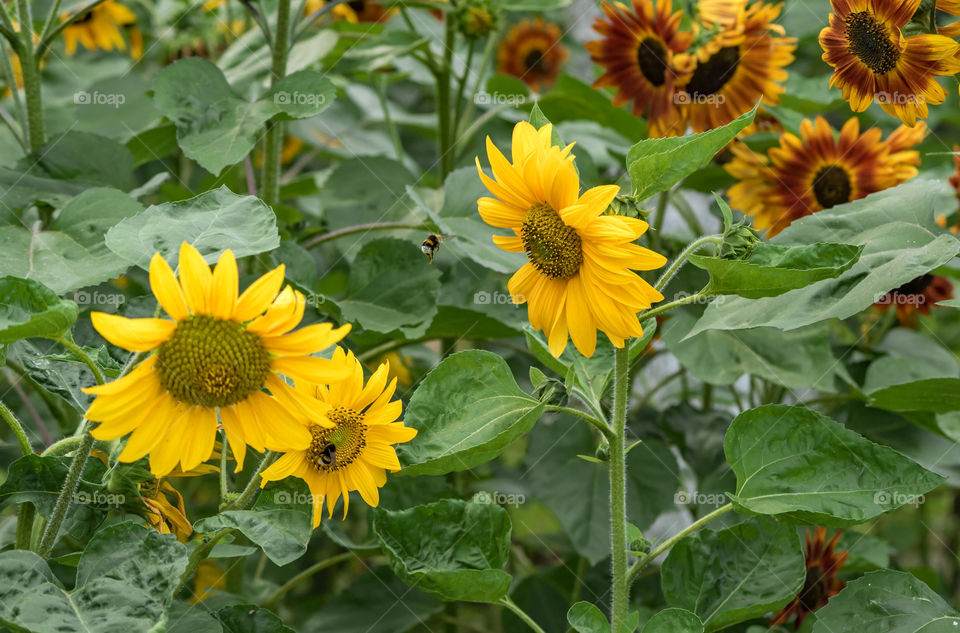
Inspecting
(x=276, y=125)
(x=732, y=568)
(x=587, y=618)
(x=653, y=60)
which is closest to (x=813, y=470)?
(x=732, y=568)

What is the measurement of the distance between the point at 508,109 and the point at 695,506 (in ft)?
2.16

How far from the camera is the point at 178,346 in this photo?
627mm

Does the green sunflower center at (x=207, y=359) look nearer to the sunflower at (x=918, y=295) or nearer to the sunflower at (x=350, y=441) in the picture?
the sunflower at (x=350, y=441)

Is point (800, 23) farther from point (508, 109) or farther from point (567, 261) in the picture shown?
point (567, 261)

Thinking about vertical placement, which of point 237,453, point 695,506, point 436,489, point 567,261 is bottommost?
point 695,506

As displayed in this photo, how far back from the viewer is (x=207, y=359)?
24.7 inches

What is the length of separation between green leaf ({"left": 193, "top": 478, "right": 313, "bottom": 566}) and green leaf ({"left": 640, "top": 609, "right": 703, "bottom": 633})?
283 mm

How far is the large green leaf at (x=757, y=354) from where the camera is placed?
3.76ft

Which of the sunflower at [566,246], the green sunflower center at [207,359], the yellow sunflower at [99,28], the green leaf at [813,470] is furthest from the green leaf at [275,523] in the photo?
the yellow sunflower at [99,28]

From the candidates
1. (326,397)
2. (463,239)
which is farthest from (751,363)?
(326,397)

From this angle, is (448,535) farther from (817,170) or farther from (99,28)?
(99,28)

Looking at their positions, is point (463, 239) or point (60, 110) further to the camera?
point (60, 110)

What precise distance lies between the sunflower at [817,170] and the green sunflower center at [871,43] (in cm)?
35

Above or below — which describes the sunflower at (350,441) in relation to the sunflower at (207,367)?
below
